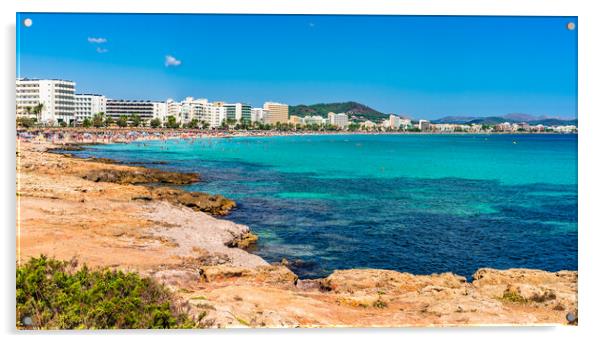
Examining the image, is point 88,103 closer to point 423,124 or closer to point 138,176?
point 138,176

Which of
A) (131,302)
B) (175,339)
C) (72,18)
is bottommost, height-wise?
(175,339)

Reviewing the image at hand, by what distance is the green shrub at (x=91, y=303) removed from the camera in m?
5.04

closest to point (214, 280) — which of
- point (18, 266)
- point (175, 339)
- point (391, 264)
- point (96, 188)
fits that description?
point (175, 339)

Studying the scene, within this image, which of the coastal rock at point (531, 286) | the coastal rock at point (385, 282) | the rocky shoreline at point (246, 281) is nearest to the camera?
the rocky shoreline at point (246, 281)

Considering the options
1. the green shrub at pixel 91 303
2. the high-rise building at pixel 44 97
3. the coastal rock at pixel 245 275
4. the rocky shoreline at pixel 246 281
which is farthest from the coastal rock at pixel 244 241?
the green shrub at pixel 91 303

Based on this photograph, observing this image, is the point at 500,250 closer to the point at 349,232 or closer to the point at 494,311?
the point at 349,232

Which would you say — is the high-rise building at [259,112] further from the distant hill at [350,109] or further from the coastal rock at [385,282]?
the coastal rock at [385,282]

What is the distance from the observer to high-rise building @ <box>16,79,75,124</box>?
5979mm

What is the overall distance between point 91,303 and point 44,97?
3312 mm

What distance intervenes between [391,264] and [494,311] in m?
3.05

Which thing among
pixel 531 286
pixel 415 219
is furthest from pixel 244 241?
pixel 531 286

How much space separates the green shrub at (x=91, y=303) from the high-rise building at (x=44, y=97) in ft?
7.25

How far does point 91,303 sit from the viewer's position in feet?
16.6

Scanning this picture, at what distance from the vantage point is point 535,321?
5.68m
